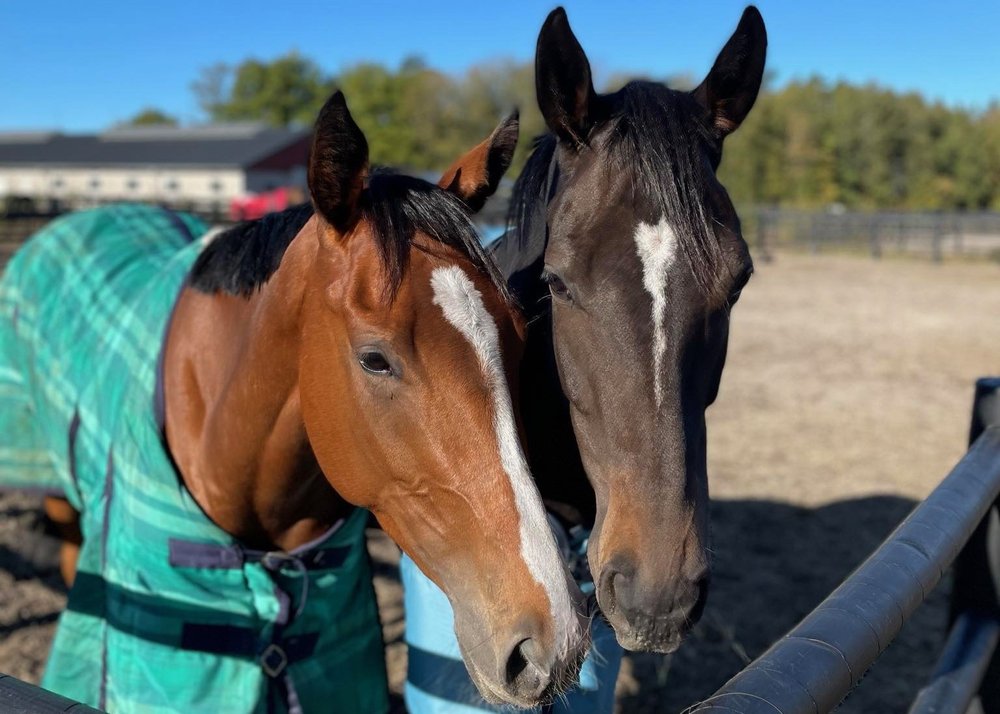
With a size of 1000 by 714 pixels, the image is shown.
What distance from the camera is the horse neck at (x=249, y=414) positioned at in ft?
5.63

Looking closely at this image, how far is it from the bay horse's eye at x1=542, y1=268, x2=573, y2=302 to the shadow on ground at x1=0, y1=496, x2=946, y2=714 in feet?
4.85

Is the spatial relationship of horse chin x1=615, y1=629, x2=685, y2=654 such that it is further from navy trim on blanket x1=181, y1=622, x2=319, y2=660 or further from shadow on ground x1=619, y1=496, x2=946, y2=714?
shadow on ground x1=619, y1=496, x2=946, y2=714

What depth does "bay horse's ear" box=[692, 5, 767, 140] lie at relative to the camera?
173 cm

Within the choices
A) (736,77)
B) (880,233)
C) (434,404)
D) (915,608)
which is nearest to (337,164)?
(434,404)

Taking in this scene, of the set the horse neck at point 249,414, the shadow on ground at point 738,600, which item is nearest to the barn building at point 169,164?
the shadow on ground at point 738,600

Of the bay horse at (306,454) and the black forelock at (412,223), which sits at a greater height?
the black forelock at (412,223)

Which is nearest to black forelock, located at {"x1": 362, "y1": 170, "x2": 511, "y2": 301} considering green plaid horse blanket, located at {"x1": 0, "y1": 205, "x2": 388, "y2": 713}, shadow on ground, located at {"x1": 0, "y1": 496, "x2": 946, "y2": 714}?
green plaid horse blanket, located at {"x1": 0, "y1": 205, "x2": 388, "y2": 713}

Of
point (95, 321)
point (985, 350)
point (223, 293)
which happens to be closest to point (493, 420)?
point (223, 293)

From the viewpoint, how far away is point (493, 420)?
1.37 meters

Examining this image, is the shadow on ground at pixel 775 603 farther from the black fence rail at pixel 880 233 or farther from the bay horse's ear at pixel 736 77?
the black fence rail at pixel 880 233

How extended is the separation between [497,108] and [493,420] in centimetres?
4713

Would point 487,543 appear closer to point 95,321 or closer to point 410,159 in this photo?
point 95,321

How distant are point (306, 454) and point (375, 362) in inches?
18.2

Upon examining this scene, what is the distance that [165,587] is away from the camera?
1.89m
